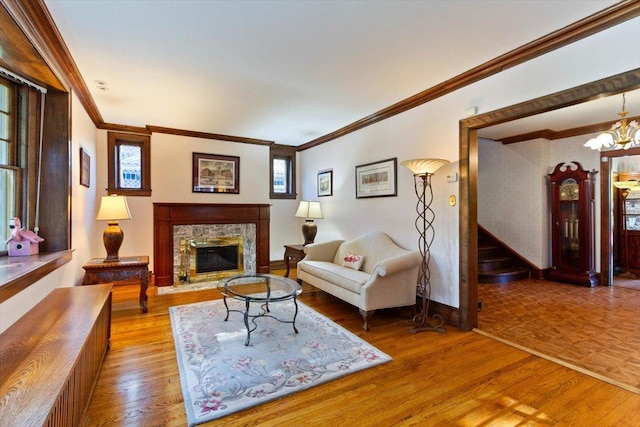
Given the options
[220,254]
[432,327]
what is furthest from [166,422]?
[220,254]

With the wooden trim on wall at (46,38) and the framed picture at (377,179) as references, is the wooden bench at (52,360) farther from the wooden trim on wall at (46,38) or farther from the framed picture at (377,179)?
the framed picture at (377,179)

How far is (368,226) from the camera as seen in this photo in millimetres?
4551

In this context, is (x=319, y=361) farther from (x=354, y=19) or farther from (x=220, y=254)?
(x=220, y=254)

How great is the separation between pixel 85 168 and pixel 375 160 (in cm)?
366

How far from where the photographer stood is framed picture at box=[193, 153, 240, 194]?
5.37 m

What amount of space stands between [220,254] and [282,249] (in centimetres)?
127

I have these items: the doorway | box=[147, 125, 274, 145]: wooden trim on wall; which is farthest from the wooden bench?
the doorway

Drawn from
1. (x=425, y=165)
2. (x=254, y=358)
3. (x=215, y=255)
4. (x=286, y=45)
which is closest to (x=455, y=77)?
(x=425, y=165)

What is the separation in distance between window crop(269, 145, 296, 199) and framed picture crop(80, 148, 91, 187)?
3.00m

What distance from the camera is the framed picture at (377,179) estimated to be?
4062 mm

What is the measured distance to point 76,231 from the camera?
328 cm

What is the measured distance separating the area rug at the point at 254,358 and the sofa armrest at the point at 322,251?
44.7 inches

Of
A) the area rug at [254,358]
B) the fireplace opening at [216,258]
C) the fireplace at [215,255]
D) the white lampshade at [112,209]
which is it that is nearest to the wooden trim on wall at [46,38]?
the white lampshade at [112,209]

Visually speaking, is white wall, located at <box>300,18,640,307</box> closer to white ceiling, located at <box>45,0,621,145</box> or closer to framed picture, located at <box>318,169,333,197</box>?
framed picture, located at <box>318,169,333,197</box>
